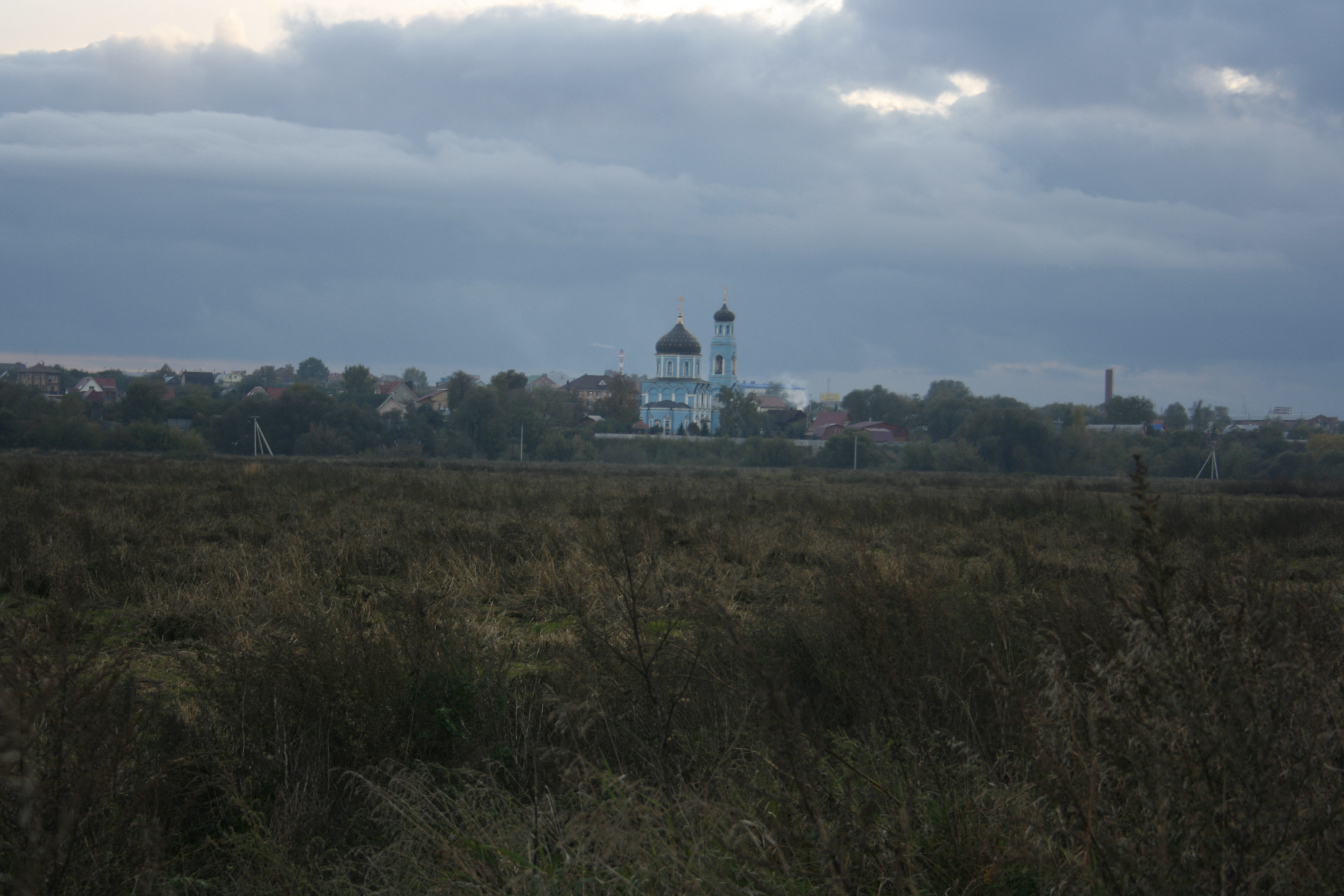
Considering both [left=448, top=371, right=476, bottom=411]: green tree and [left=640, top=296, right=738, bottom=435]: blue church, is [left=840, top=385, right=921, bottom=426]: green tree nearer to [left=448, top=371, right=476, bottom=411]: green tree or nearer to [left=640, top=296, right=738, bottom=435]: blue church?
[left=640, top=296, right=738, bottom=435]: blue church

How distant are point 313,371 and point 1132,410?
140973mm

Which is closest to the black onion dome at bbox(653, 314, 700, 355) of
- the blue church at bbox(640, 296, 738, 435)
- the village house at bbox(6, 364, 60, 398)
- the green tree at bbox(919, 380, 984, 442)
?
the blue church at bbox(640, 296, 738, 435)

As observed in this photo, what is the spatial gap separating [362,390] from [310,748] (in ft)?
413

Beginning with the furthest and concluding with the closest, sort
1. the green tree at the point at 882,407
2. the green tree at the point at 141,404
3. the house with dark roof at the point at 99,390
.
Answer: the green tree at the point at 882,407 < the house with dark roof at the point at 99,390 < the green tree at the point at 141,404

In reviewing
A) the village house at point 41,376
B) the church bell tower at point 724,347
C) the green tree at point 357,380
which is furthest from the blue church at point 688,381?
the village house at point 41,376

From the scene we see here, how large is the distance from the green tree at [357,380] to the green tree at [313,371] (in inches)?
2283

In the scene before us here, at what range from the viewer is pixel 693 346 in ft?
360

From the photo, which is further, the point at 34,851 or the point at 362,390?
the point at 362,390

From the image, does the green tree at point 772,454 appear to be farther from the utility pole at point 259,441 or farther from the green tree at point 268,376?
the green tree at point 268,376

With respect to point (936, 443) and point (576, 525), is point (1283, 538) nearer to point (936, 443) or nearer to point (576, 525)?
point (576, 525)

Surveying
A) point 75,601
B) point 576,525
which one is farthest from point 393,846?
point 576,525

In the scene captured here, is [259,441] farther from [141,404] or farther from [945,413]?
[945,413]

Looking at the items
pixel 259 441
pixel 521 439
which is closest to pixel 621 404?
pixel 521 439

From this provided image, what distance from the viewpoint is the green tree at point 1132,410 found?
114 meters
